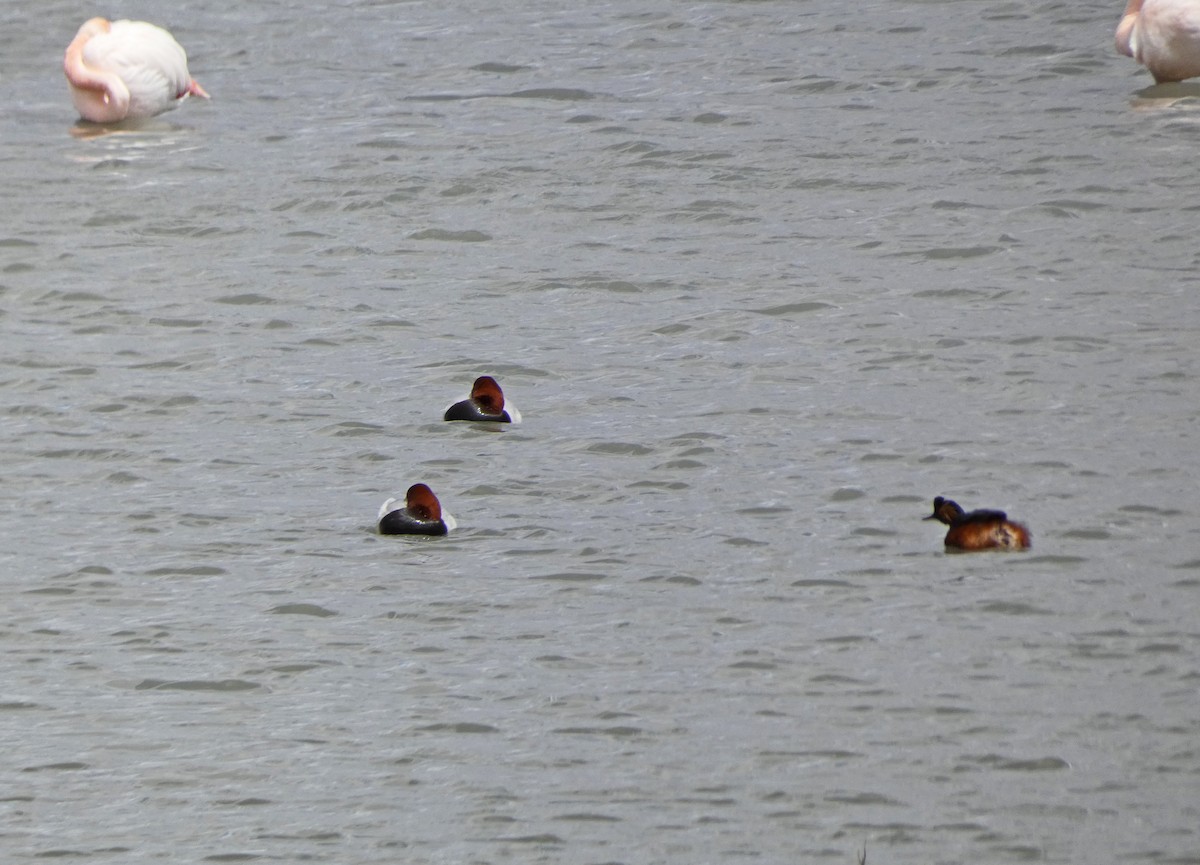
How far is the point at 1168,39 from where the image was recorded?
571 inches

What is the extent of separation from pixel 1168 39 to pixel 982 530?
7.82 metres

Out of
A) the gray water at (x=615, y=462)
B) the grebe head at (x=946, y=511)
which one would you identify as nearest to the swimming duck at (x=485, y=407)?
the gray water at (x=615, y=462)

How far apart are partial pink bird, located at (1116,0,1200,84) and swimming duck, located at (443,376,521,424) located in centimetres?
689

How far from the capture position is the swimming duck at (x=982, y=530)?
7.62m

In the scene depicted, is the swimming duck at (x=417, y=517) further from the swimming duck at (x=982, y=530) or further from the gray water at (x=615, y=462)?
the swimming duck at (x=982, y=530)

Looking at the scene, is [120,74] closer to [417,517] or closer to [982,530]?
[417,517]

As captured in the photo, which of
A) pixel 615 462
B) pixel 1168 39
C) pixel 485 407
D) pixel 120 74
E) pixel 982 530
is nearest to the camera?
pixel 982 530

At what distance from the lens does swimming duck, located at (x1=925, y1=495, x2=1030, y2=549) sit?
7625mm

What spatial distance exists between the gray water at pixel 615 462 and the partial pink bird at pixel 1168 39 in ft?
1.45

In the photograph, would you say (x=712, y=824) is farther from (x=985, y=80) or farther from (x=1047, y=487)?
(x=985, y=80)

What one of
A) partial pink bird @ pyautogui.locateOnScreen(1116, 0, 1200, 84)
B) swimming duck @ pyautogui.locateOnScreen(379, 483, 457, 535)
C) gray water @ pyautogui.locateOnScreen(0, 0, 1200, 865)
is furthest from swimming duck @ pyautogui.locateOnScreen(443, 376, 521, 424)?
partial pink bird @ pyautogui.locateOnScreen(1116, 0, 1200, 84)

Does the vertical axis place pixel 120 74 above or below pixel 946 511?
above

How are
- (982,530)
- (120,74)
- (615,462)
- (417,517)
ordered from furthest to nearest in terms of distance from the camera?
1. (120,74)
2. (615,462)
3. (417,517)
4. (982,530)

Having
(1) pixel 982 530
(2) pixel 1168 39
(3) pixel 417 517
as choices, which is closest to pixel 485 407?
(3) pixel 417 517
